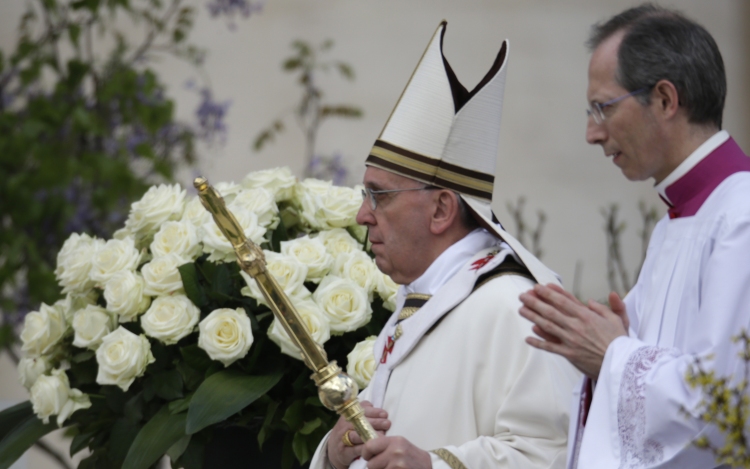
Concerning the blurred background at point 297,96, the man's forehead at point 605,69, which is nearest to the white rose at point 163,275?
the man's forehead at point 605,69

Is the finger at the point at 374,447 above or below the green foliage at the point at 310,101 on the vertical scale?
below

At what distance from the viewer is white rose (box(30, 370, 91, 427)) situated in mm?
2842

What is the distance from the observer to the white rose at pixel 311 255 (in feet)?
9.14

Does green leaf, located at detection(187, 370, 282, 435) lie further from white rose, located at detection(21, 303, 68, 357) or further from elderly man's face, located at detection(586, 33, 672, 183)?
elderly man's face, located at detection(586, 33, 672, 183)

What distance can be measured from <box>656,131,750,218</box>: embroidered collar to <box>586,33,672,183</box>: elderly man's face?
4 cm

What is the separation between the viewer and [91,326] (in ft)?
9.45

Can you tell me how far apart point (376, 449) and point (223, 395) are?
1.72 ft

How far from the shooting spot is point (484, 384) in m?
2.46

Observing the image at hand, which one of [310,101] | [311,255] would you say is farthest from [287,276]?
[310,101]

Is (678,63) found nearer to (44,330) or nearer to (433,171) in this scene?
(433,171)

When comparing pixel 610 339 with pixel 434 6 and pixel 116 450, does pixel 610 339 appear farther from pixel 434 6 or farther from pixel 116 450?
pixel 434 6

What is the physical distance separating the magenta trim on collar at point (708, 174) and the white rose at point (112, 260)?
59.0 inches

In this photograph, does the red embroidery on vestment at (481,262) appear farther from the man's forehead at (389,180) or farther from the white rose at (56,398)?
the white rose at (56,398)

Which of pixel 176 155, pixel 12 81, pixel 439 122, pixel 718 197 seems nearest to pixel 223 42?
pixel 176 155
